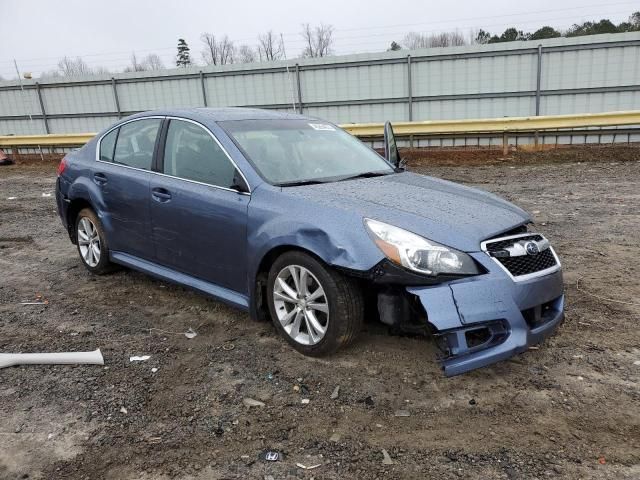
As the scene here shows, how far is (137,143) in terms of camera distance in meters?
4.72

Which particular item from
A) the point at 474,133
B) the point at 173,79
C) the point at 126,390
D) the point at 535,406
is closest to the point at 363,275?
the point at 535,406

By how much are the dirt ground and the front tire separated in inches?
6.6

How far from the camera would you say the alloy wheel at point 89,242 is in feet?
17.1

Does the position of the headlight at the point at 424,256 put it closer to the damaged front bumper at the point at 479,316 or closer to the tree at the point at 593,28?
the damaged front bumper at the point at 479,316

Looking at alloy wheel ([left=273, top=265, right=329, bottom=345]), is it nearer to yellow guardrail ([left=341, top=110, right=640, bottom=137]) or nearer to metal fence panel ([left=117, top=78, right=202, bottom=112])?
yellow guardrail ([left=341, top=110, right=640, bottom=137])

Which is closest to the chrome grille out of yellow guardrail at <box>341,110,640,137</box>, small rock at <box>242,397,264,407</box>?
small rock at <box>242,397,264,407</box>

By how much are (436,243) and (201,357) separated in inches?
70.2

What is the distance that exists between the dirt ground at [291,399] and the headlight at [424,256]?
2.39ft

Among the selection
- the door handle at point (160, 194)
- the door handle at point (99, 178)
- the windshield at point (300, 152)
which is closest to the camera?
the windshield at point (300, 152)

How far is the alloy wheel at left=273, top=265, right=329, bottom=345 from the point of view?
336 cm

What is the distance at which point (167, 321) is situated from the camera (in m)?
4.26

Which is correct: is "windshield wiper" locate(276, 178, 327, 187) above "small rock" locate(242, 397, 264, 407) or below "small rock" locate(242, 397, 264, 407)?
above

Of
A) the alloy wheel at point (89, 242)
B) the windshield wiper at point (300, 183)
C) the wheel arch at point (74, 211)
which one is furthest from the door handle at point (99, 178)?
the windshield wiper at point (300, 183)

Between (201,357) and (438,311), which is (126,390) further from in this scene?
(438,311)
